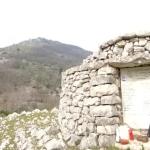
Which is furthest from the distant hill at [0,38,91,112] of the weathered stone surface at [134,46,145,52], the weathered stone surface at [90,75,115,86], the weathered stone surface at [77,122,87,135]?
the weathered stone surface at [134,46,145,52]

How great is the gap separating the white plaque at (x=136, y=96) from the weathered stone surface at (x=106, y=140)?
0.50m

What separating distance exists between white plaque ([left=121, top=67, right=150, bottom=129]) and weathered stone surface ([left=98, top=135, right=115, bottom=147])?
498mm

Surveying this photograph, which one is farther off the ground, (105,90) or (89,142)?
(105,90)

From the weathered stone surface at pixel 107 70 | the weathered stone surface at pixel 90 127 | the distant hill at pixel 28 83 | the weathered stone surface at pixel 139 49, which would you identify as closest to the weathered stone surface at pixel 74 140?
the weathered stone surface at pixel 90 127

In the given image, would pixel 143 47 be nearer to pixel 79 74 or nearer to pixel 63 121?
pixel 79 74

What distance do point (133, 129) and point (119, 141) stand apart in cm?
50

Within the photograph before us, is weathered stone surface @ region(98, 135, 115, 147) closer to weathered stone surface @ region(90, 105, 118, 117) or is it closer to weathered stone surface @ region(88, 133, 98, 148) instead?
weathered stone surface @ region(88, 133, 98, 148)

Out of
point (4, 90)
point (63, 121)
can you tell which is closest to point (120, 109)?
point (63, 121)

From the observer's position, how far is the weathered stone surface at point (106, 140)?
23.8 ft

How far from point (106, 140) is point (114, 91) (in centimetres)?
98

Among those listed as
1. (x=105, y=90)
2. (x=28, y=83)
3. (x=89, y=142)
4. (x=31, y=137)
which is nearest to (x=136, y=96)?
(x=105, y=90)

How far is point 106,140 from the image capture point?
288 inches

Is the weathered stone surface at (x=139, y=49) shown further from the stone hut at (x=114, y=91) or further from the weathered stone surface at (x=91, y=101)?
the weathered stone surface at (x=91, y=101)

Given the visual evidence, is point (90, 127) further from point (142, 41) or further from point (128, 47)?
point (142, 41)
